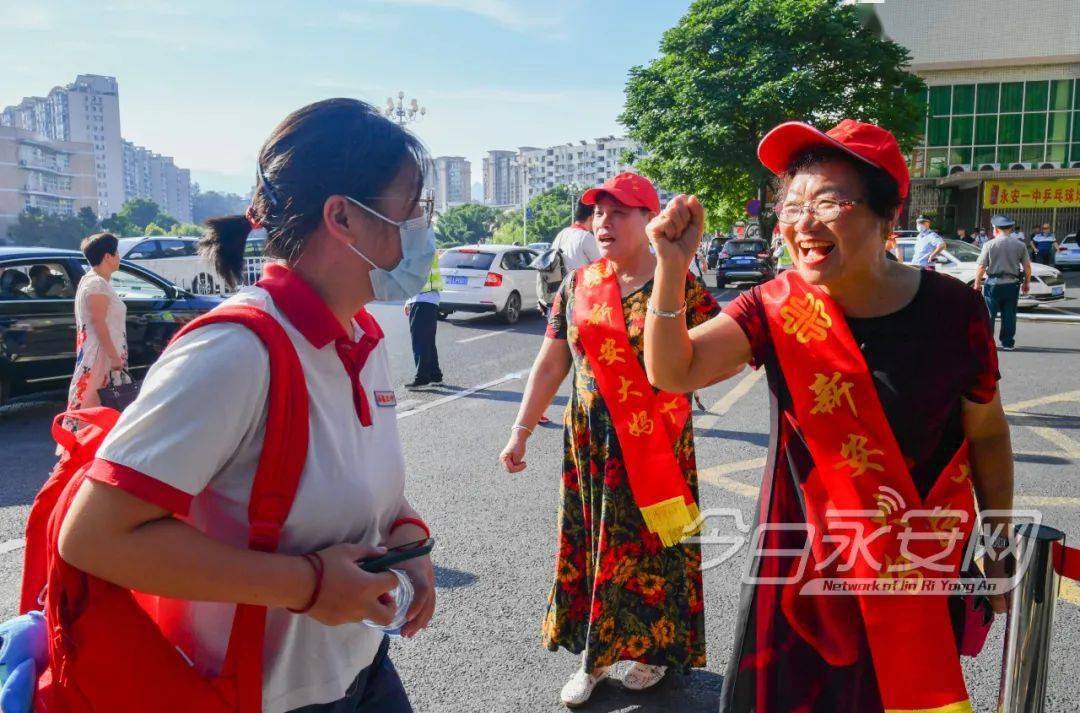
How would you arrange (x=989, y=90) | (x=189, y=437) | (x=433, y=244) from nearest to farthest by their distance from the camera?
(x=189, y=437)
(x=433, y=244)
(x=989, y=90)

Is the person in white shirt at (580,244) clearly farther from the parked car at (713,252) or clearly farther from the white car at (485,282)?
the parked car at (713,252)

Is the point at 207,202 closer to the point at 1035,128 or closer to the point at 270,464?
the point at 1035,128

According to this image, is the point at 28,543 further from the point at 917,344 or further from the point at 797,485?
the point at 917,344

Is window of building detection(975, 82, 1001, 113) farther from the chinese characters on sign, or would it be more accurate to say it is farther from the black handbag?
the black handbag

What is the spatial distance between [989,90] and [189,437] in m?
43.5

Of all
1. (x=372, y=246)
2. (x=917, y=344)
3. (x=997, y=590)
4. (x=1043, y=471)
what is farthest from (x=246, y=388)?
(x=1043, y=471)

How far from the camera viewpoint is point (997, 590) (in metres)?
1.87

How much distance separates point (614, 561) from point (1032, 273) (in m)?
16.3

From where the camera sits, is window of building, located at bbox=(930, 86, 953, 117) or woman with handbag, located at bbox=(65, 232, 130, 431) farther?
window of building, located at bbox=(930, 86, 953, 117)

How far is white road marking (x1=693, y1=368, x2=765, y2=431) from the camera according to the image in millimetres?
7078

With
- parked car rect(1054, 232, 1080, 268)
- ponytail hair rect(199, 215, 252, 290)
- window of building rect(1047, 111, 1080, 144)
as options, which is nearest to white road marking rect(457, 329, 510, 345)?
ponytail hair rect(199, 215, 252, 290)

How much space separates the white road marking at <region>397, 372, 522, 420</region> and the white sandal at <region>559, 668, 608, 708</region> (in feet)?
14.8

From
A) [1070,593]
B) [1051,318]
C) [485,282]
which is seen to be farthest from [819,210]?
[1051,318]

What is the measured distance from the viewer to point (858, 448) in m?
1.72
